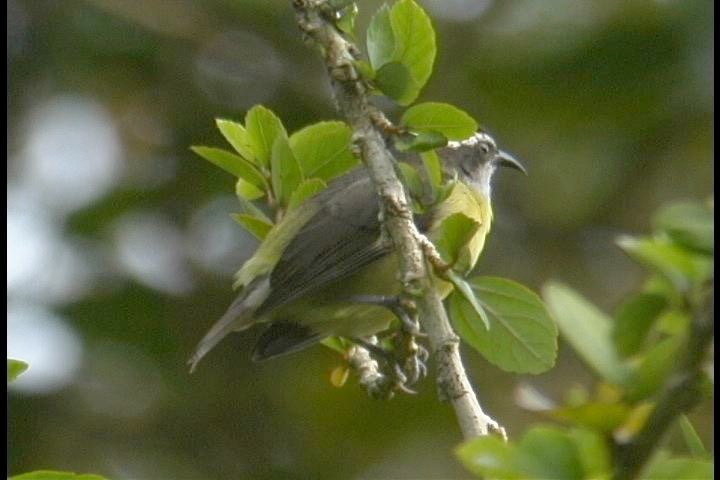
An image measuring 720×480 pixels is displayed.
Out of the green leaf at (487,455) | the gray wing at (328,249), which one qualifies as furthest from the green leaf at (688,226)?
the gray wing at (328,249)

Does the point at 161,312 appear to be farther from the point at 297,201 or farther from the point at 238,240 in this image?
the point at 297,201

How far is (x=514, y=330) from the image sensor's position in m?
2.97

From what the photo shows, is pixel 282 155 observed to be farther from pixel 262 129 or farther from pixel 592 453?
pixel 592 453

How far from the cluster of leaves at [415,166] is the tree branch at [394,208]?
0.05 meters

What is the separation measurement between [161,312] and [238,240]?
73 centimetres

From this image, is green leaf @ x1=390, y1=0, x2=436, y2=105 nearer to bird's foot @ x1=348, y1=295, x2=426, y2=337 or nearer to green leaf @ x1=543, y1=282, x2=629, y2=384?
bird's foot @ x1=348, y1=295, x2=426, y2=337

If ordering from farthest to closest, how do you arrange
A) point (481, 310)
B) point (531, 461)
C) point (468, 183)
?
point (468, 183) < point (481, 310) < point (531, 461)

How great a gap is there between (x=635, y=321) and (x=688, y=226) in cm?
15

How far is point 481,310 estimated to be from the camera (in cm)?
295

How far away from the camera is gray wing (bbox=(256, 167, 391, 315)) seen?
5.15m

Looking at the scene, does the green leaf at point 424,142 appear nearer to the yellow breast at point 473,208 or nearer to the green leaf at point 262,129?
the green leaf at point 262,129

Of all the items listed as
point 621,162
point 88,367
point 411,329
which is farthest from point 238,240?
point 411,329

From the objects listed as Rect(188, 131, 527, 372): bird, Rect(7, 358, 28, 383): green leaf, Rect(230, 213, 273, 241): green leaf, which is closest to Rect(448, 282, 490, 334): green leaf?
Rect(7, 358, 28, 383): green leaf

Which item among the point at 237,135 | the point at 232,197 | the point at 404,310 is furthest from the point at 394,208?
the point at 232,197
